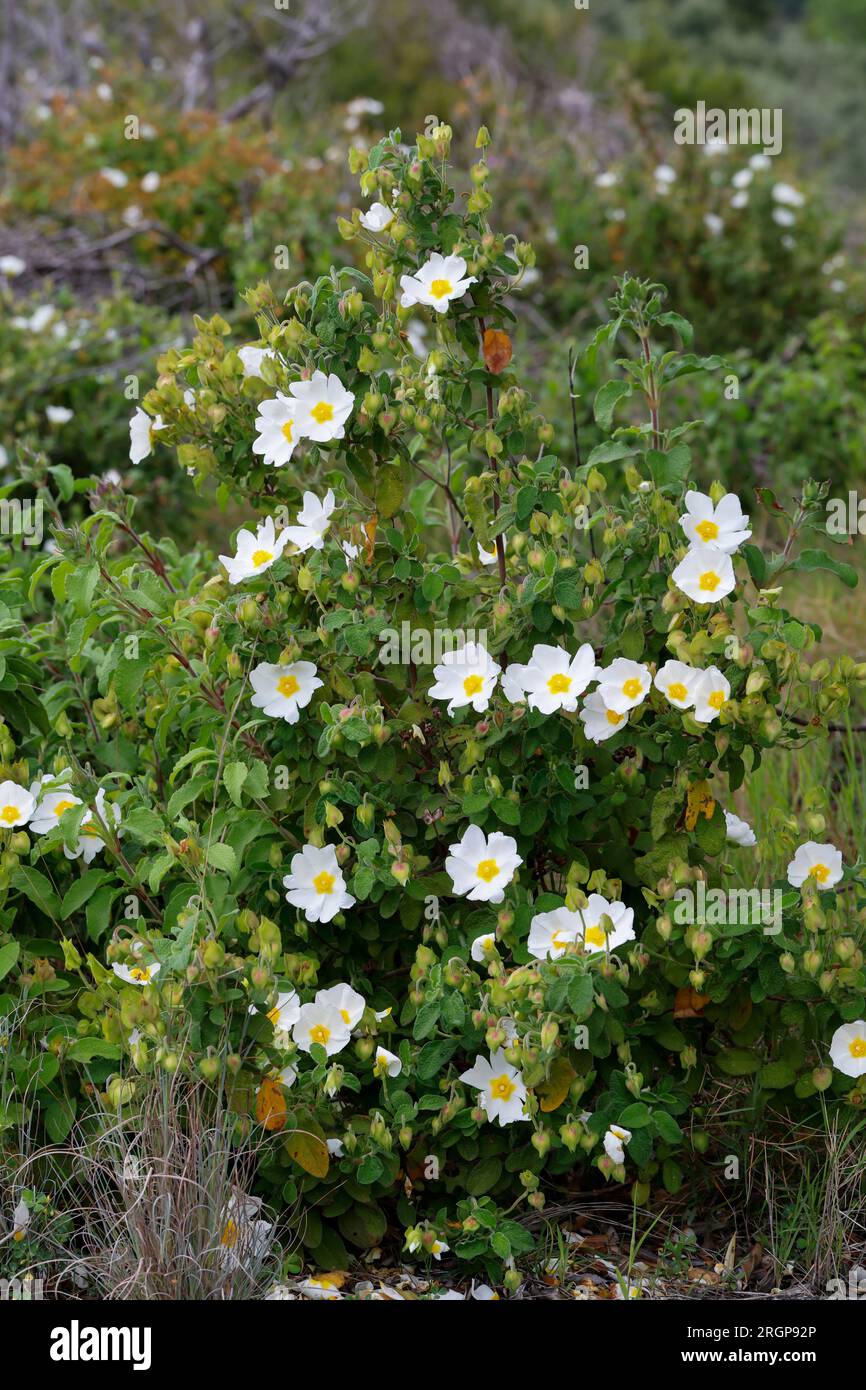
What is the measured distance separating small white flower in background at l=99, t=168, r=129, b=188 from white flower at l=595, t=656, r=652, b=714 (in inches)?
195

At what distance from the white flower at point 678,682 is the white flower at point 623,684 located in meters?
0.04

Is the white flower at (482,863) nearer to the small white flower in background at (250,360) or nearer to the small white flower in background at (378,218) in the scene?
the small white flower in background at (250,360)

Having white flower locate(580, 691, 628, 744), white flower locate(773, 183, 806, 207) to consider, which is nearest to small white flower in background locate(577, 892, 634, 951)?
white flower locate(580, 691, 628, 744)

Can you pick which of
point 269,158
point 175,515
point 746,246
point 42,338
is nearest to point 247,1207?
point 175,515

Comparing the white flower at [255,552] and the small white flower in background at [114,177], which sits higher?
the small white flower in background at [114,177]

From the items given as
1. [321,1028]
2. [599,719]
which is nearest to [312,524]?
[599,719]

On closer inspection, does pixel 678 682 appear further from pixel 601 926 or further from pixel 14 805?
pixel 14 805

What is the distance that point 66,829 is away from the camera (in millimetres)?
2197

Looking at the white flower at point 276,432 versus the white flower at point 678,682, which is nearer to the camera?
the white flower at point 678,682

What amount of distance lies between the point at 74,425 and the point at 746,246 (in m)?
2.88

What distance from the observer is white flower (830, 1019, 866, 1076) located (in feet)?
6.98

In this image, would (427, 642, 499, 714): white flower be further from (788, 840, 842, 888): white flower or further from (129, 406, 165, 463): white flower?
(129, 406, 165, 463): white flower

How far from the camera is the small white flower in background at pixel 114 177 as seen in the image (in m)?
6.26

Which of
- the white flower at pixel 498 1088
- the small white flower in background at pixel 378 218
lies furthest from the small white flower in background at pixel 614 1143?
the small white flower in background at pixel 378 218
